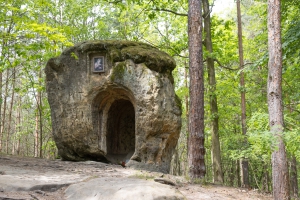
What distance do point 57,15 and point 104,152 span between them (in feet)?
37.8

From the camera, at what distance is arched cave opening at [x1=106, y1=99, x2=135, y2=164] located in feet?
37.5

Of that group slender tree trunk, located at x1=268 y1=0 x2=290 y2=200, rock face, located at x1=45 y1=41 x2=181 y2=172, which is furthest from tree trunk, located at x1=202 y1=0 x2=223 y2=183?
slender tree trunk, located at x1=268 y1=0 x2=290 y2=200

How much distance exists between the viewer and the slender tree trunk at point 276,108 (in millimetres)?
5217

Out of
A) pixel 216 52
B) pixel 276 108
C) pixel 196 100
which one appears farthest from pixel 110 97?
pixel 276 108

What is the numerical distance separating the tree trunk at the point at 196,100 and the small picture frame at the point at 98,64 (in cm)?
341

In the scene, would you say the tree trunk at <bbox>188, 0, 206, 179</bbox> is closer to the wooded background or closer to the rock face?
the wooded background

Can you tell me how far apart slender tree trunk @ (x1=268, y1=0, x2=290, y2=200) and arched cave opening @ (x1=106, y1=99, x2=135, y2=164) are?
266 inches

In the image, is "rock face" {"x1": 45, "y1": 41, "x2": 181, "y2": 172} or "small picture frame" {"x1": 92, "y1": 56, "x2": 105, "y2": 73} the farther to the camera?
"small picture frame" {"x1": 92, "y1": 56, "x2": 105, "y2": 73}

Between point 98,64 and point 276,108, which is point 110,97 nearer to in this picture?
point 98,64

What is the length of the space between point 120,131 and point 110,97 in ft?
8.64

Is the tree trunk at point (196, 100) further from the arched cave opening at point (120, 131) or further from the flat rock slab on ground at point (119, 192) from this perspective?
the arched cave opening at point (120, 131)

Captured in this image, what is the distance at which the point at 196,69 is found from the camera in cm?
773

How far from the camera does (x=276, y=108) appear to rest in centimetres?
529

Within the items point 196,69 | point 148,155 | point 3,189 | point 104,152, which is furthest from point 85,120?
point 3,189
